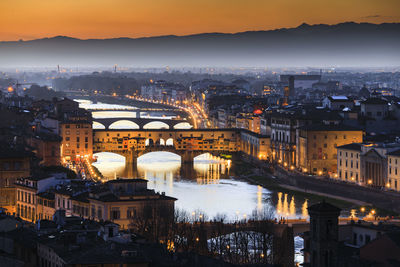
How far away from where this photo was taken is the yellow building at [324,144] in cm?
3416

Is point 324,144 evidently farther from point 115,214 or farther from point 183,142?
point 115,214

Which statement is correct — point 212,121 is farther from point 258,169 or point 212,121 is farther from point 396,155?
point 396,155

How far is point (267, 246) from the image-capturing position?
60.1ft

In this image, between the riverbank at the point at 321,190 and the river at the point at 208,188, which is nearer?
the river at the point at 208,188

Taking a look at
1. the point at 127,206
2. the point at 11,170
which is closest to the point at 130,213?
the point at 127,206

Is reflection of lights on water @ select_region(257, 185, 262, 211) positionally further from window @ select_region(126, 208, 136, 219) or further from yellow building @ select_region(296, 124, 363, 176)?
window @ select_region(126, 208, 136, 219)

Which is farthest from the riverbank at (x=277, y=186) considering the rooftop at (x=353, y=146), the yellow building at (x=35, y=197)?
the yellow building at (x=35, y=197)

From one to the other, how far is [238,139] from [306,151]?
9.50 metres

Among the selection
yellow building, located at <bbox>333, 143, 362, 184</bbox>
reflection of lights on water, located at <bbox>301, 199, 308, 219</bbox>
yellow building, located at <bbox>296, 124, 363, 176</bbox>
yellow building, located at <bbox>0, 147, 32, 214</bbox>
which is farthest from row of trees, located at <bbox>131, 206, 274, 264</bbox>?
yellow building, located at <bbox>296, 124, 363, 176</bbox>

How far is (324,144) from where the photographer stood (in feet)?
113

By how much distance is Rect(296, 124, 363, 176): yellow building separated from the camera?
34156 mm

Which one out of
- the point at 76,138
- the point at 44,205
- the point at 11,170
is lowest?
the point at 76,138

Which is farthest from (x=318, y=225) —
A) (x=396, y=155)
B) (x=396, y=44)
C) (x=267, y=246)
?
(x=396, y=44)

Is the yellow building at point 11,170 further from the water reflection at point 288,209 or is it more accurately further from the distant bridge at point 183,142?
the distant bridge at point 183,142
